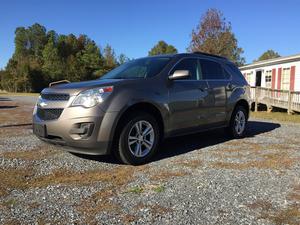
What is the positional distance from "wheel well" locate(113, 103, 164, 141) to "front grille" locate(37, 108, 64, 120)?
86 cm

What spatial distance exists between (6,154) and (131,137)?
2.26 metres

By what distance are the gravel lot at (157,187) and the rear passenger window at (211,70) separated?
143 centimetres

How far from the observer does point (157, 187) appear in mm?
4043

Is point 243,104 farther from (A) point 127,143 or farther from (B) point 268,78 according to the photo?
(B) point 268,78

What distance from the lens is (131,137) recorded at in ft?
16.6

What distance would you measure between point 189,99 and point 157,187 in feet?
7.43

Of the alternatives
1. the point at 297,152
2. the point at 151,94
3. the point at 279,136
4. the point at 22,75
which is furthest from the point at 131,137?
the point at 22,75

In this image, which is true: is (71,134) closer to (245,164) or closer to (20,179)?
(20,179)

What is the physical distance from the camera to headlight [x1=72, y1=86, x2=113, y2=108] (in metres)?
4.67

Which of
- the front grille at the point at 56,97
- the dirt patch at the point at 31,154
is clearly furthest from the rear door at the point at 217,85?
the dirt patch at the point at 31,154

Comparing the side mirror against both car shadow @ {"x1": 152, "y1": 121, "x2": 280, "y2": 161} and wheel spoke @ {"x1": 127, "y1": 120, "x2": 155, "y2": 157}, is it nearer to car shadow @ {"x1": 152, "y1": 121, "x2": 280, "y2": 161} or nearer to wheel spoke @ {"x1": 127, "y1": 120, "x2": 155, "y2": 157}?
wheel spoke @ {"x1": 127, "y1": 120, "x2": 155, "y2": 157}

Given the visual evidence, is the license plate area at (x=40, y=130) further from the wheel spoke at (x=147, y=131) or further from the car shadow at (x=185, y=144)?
the wheel spoke at (x=147, y=131)

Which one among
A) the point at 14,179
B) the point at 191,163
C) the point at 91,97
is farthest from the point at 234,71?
the point at 14,179

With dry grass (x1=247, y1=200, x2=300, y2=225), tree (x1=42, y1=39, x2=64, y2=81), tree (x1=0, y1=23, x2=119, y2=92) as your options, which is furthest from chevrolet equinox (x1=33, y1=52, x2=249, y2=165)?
tree (x1=42, y1=39, x2=64, y2=81)
